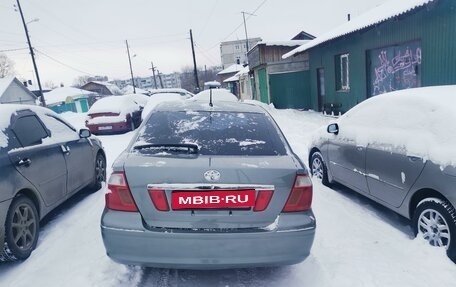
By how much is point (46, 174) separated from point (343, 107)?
12572 mm

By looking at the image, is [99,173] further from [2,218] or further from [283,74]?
[283,74]

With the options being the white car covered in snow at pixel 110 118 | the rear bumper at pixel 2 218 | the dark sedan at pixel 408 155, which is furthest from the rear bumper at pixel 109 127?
the rear bumper at pixel 2 218

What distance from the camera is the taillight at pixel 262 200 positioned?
2.52 m

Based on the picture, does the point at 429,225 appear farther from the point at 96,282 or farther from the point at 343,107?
the point at 343,107

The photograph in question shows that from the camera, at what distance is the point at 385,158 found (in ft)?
12.7

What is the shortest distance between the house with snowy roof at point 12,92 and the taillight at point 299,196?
4393cm

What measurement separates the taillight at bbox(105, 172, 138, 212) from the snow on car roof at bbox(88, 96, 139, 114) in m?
11.2

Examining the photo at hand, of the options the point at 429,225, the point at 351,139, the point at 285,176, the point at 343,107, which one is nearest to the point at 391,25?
the point at 343,107

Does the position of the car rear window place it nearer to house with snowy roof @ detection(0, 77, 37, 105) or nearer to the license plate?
the license plate

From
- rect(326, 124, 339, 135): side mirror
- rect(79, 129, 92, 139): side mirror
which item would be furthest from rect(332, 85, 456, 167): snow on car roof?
rect(79, 129, 92, 139): side mirror

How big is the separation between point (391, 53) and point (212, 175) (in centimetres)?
1061

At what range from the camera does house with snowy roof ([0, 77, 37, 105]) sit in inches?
1581

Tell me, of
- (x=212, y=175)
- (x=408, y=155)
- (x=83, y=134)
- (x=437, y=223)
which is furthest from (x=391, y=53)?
(x=212, y=175)

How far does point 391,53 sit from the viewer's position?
1120 centimetres
